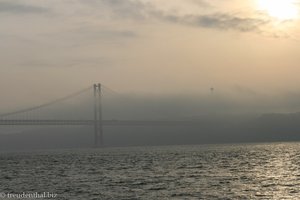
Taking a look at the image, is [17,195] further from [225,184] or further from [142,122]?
[142,122]

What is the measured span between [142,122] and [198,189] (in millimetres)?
97452

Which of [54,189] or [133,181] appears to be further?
[133,181]

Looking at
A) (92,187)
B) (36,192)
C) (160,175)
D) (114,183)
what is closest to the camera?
(36,192)

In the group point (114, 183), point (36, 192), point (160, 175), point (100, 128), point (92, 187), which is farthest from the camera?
point (100, 128)

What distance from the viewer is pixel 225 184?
33.5 m

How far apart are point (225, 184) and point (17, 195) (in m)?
11.7

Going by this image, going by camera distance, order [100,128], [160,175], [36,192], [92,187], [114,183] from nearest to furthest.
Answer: [36,192] → [92,187] → [114,183] → [160,175] → [100,128]

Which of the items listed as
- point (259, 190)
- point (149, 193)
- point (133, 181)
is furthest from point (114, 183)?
point (259, 190)

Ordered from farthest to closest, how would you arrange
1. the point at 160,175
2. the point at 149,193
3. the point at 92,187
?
the point at 160,175 → the point at 92,187 → the point at 149,193

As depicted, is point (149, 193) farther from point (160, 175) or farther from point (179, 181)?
point (160, 175)

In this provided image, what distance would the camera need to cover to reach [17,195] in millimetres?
30141

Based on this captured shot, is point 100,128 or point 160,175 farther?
point 100,128

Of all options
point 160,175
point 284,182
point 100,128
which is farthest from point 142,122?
point 284,182

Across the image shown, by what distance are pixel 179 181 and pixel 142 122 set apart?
302ft
